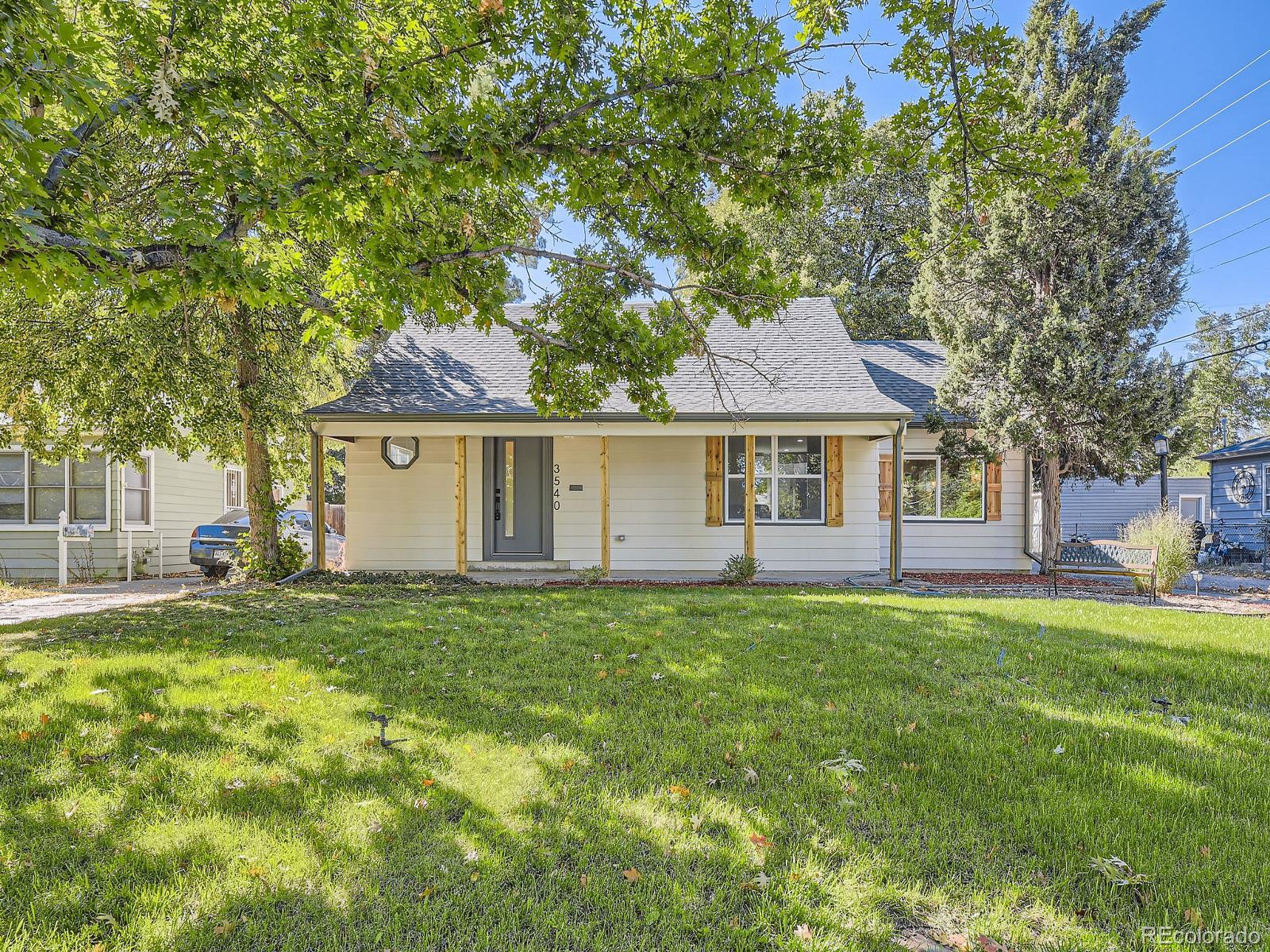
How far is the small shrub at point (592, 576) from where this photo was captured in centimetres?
980

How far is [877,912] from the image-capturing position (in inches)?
84.4

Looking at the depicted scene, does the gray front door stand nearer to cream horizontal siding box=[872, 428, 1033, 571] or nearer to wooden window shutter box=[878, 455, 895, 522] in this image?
wooden window shutter box=[878, 455, 895, 522]

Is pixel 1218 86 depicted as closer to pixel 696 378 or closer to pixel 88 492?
pixel 696 378

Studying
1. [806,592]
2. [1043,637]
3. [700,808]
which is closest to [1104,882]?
[700,808]

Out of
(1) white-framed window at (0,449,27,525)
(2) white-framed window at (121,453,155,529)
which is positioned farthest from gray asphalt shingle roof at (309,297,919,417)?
(1) white-framed window at (0,449,27,525)

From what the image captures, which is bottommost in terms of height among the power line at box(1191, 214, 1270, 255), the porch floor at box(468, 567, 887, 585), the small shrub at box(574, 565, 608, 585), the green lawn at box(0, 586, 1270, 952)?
the porch floor at box(468, 567, 887, 585)

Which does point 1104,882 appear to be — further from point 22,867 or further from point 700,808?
point 22,867

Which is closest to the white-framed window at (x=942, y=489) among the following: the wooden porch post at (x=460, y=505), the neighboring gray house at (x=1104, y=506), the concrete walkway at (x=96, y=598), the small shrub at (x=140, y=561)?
the wooden porch post at (x=460, y=505)

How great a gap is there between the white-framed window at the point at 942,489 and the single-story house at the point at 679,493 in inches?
0.8

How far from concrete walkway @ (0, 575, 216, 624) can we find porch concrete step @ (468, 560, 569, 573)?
159 inches

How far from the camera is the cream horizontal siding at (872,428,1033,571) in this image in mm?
11531

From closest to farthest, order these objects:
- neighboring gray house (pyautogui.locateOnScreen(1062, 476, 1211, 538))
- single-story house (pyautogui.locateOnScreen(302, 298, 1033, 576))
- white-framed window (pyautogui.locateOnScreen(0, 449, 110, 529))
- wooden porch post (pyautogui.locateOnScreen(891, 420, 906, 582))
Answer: wooden porch post (pyautogui.locateOnScreen(891, 420, 906, 582))
single-story house (pyautogui.locateOnScreen(302, 298, 1033, 576))
white-framed window (pyautogui.locateOnScreen(0, 449, 110, 529))
neighboring gray house (pyautogui.locateOnScreen(1062, 476, 1211, 538))

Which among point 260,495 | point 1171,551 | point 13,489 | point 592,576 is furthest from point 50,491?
point 1171,551

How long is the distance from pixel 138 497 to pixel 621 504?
10.3m
